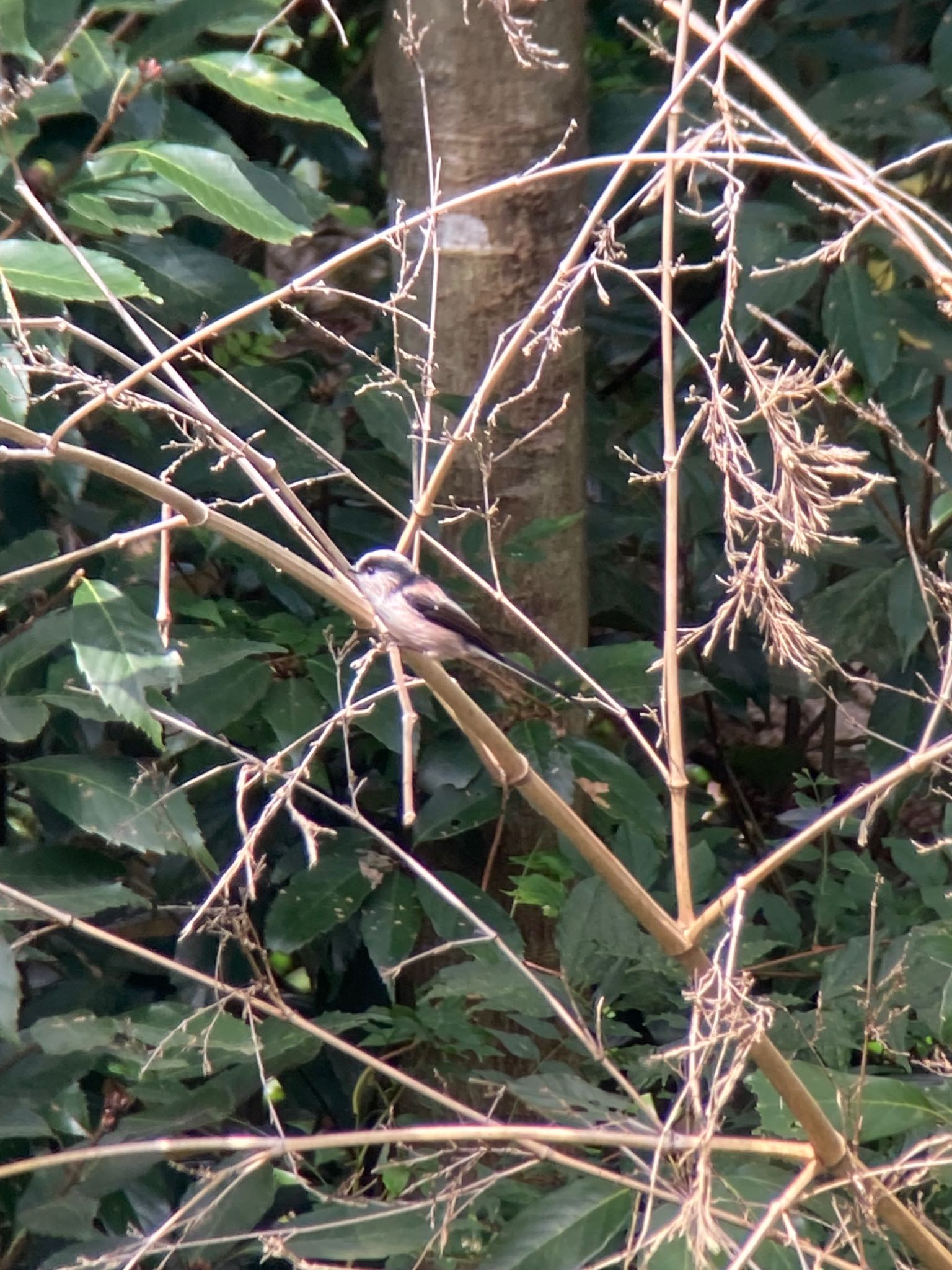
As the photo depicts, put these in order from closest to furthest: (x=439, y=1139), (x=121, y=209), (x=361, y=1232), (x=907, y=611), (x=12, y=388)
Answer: (x=439, y=1139), (x=12, y=388), (x=361, y=1232), (x=121, y=209), (x=907, y=611)

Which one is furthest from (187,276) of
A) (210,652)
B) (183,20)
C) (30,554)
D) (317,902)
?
(317,902)

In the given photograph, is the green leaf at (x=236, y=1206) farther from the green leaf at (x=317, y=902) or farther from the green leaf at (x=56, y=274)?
the green leaf at (x=56, y=274)

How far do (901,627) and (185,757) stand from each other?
1.65m

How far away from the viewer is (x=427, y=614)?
2.89m

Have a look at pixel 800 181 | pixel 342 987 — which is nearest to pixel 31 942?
pixel 342 987

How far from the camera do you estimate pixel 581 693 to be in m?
2.87

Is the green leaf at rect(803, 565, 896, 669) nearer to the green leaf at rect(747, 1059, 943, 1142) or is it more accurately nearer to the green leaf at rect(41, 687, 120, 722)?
the green leaf at rect(747, 1059, 943, 1142)

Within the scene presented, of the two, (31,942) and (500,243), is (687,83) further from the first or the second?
(31,942)

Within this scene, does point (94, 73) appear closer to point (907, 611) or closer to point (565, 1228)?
point (907, 611)

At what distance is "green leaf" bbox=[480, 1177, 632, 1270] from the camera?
212cm

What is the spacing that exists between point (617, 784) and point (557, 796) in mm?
917

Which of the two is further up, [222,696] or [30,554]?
[30,554]

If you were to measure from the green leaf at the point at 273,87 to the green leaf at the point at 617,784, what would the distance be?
1282mm

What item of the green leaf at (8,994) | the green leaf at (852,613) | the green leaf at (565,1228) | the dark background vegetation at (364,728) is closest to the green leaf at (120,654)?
the dark background vegetation at (364,728)
